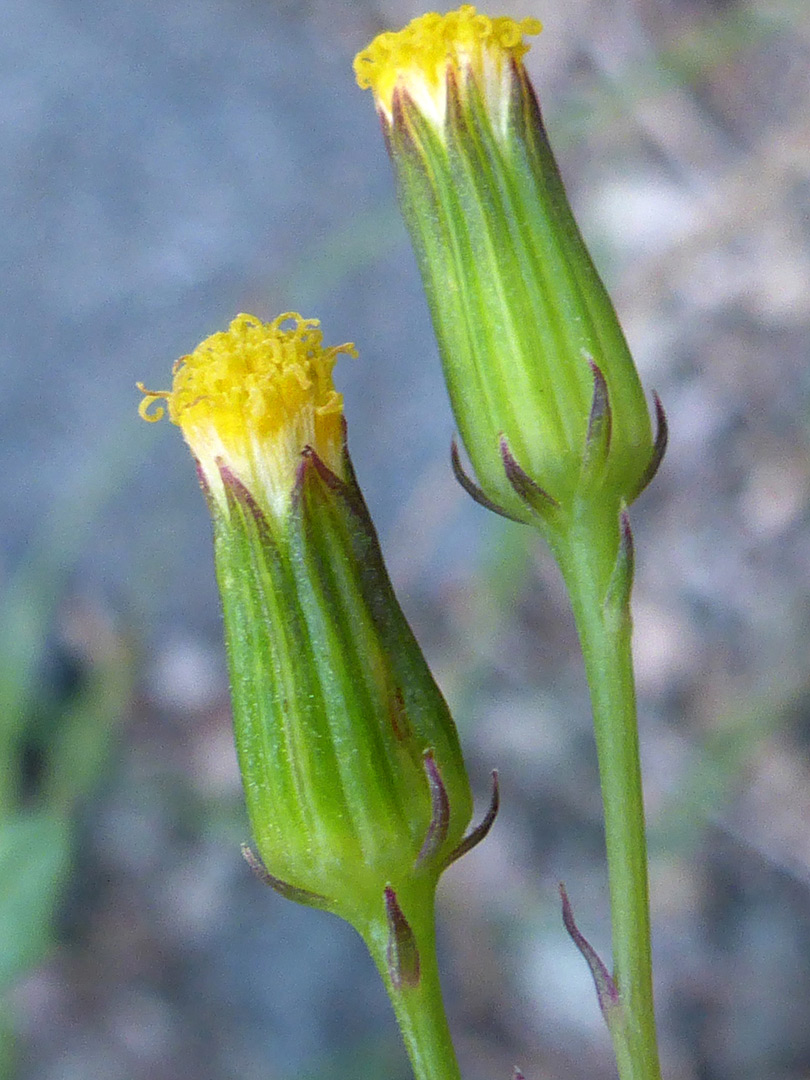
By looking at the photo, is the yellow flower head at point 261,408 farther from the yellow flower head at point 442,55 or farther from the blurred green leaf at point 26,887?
the blurred green leaf at point 26,887

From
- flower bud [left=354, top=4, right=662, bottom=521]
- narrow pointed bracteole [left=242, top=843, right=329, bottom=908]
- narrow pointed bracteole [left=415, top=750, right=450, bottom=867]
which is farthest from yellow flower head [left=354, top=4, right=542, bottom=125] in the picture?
narrow pointed bracteole [left=242, top=843, right=329, bottom=908]

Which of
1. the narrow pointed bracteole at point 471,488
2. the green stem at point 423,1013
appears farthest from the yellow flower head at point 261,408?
the green stem at point 423,1013

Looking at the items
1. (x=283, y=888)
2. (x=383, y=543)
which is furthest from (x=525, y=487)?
(x=383, y=543)

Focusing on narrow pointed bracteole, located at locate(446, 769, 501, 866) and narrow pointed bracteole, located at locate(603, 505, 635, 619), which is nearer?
narrow pointed bracteole, located at locate(446, 769, 501, 866)

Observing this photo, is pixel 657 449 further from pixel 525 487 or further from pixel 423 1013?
pixel 423 1013

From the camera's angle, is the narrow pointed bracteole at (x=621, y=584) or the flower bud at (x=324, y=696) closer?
the flower bud at (x=324, y=696)

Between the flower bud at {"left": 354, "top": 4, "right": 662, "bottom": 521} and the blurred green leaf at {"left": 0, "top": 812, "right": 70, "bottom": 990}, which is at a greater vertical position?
the flower bud at {"left": 354, "top": 4, "right": 662, "bottom": 521}

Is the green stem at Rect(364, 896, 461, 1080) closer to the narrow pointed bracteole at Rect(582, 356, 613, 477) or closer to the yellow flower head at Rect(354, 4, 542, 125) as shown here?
the narrow pointed bracteole at Rect(582, 356, 613, 477)
